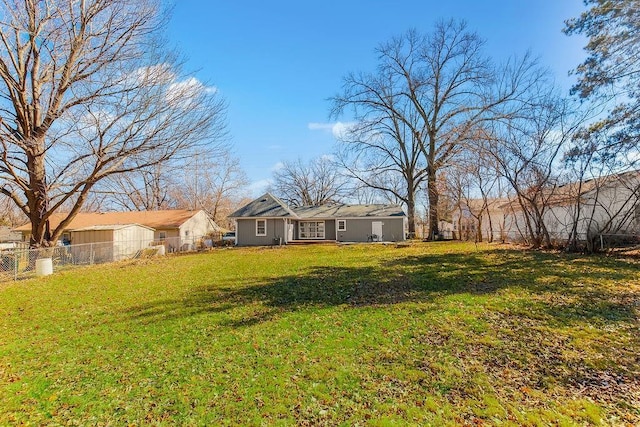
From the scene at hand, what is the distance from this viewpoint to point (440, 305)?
6.66 metres

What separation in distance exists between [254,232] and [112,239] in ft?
29.9

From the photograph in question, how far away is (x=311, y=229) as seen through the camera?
88.3ft

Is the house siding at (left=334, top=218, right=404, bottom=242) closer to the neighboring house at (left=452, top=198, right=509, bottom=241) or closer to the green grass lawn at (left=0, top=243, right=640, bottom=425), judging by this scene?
the neighboring house at (left=452, top=198, right=509, bottom=241)

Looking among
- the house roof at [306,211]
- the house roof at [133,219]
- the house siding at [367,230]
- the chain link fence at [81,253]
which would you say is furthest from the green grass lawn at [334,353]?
the house roof at [133,219]

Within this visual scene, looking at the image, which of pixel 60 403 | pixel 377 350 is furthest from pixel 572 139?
pixel 60 403

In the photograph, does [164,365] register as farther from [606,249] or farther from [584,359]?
[606,249]

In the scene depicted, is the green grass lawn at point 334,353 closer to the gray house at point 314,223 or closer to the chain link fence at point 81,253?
the chain link fence at point 81,253

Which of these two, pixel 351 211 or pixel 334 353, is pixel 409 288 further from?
pixel 351 211

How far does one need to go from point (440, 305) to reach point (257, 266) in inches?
313

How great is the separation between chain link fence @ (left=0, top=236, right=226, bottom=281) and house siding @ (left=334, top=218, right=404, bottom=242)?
10.5 m

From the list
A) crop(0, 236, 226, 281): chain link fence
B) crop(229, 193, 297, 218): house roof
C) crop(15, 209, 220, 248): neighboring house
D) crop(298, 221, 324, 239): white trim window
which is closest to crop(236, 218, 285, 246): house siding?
crop(229, 193, 297, 218): house roof

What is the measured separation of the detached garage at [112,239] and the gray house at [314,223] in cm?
661

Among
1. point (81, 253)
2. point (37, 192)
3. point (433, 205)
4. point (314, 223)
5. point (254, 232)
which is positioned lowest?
point (81, 253)

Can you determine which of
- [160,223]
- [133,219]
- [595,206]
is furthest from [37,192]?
[595,206]
